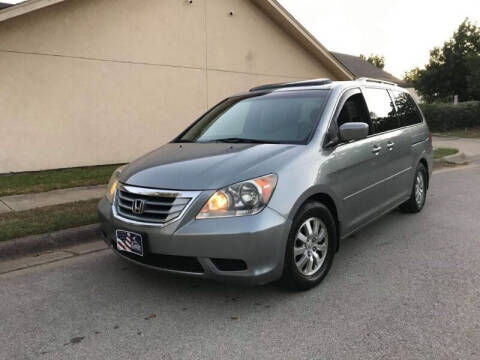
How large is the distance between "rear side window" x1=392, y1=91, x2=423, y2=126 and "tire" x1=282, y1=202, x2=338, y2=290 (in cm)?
236

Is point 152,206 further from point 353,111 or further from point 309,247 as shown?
point 353,111

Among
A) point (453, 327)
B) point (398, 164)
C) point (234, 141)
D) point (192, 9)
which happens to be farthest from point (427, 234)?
point (192, 9)

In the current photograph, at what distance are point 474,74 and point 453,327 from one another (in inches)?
1115

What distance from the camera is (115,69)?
32.3 feet

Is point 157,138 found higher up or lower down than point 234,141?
lower down

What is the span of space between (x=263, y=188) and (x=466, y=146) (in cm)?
1288

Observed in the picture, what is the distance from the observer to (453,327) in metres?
2.83

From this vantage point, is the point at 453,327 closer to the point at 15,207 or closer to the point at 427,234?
the point at 427,234

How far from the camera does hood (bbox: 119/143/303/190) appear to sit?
3117 millimetres

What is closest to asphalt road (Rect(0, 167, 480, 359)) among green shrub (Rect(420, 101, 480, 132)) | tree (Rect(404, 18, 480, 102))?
green shrub (Rect(420, 101, 480, 132))

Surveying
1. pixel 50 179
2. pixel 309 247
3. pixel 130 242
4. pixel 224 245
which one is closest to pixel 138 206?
pixel 130 242

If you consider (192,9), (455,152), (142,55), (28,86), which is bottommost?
(455,152)

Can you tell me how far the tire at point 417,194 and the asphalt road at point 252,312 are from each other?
4.03ft

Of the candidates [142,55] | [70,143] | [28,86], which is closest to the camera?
[28,86]
